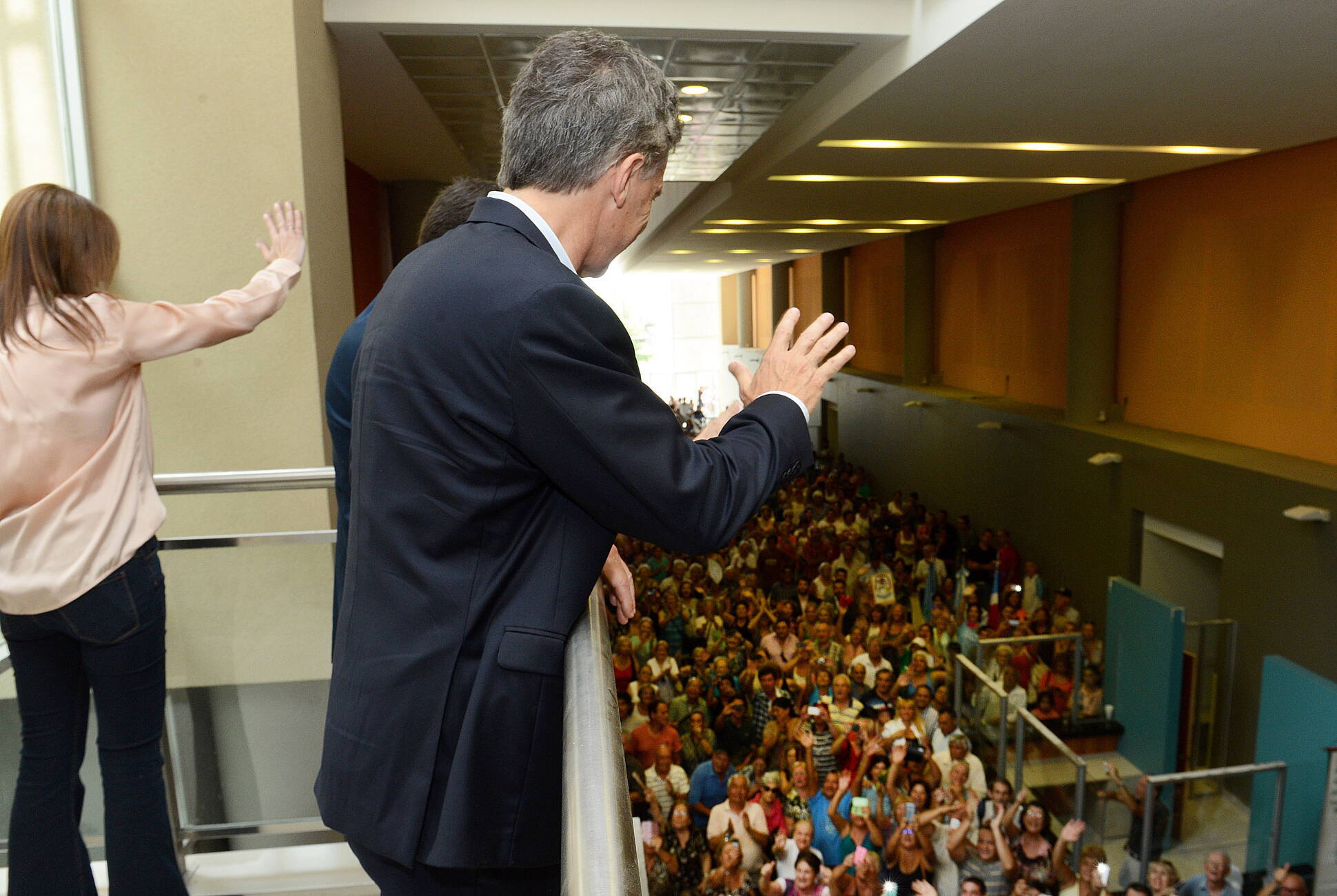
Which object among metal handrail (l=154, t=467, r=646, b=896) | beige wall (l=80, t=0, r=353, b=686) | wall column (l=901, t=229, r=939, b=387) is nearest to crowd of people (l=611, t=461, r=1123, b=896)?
beige wall (l=80, t=0, r=353, b=686)

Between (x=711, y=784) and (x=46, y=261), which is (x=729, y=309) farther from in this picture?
(x=46, y=261)

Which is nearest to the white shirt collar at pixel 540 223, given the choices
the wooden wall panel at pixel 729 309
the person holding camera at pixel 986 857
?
the person holding camera at pixel 986 857

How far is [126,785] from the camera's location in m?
1.89

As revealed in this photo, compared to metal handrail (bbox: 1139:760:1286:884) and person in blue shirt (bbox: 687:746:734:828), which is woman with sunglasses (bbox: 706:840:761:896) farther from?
metal handrail (bbox: 1139:760:1286:884)

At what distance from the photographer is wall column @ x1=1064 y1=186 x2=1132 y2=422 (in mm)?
10969

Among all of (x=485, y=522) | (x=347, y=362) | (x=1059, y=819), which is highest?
(x=347, y=362)

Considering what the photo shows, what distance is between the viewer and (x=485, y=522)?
3.17 feet

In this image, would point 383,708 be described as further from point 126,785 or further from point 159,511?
point 126,785

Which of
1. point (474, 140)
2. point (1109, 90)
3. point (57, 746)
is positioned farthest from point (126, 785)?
point (474, 140)

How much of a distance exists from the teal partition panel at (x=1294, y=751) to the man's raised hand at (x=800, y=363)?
6.59m

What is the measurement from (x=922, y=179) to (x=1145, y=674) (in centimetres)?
510

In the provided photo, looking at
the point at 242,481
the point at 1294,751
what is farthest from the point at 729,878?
the point at 1294,751

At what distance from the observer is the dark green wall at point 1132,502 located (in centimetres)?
775

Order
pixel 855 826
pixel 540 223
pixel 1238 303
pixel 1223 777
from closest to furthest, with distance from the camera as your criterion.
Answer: pixel 540 223 < pixel 855 826 < pixel 1223 777 < pixel 1238 303
